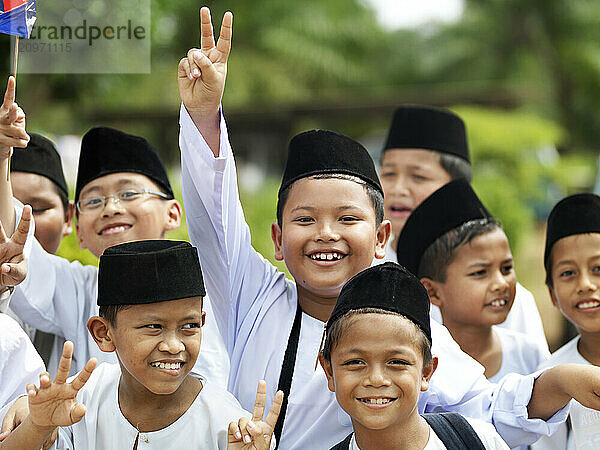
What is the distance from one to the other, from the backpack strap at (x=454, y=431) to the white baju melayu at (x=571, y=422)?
0.55 metres

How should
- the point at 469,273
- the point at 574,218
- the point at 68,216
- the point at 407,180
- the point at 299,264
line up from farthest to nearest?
the point at 407,180 < the point at 68,216 < the point at 469,273 < the point at 574,218 < the point at 299,264

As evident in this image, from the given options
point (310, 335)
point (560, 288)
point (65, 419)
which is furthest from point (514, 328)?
point (65, 419)

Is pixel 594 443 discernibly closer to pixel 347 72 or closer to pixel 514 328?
pixel 514 328

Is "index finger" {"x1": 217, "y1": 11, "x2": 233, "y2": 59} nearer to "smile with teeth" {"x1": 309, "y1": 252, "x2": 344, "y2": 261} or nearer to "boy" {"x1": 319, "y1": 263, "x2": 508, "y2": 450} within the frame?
"smile with teeth" {"x1": 309, "y1": 252, "x2": 344, "y2": 261}

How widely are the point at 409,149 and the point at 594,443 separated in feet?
7.22

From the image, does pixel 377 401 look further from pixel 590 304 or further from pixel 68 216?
pixel 68 216

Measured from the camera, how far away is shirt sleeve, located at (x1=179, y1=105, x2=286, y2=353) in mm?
3189

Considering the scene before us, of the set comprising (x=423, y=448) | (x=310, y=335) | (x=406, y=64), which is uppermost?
(x=406, y=64)

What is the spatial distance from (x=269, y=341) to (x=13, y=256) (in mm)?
986

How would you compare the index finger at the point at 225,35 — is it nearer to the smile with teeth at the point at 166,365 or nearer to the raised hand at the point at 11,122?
the raised hand at the point at 11,122

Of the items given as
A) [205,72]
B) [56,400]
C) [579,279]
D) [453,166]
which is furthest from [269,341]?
[453,166]

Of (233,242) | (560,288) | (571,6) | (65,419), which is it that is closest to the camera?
(65,419)

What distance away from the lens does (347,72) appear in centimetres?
2216

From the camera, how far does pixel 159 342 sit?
9.31 feet
